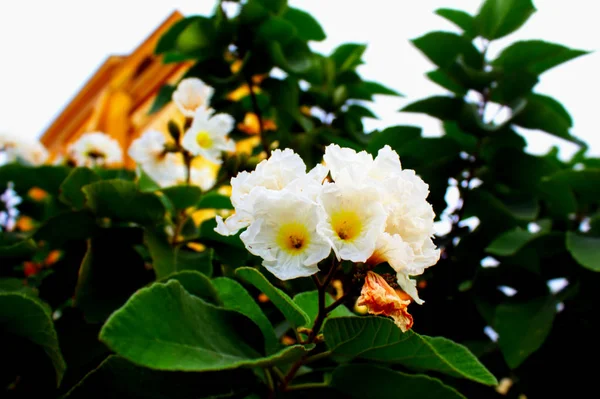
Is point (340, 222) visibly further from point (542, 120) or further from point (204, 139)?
point (542, 120)

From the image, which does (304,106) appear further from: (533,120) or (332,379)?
(332,379)

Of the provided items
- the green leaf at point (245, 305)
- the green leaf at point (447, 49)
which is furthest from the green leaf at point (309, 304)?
the green leaf at point (447, 49)

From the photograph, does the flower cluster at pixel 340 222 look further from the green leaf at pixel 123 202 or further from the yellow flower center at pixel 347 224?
the green leaf at pixel 123 202

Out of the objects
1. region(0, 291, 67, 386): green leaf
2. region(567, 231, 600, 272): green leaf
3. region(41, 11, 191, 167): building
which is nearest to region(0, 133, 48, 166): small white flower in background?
region(0, 291, 67, 386): green leaf

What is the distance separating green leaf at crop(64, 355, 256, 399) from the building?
13.5 ft

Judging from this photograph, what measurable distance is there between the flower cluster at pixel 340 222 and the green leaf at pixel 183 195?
0.52 metres

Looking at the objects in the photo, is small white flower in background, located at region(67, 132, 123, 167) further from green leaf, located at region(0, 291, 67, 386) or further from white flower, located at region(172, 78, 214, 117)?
green leaf, located at region(0, 291, 67, 386)

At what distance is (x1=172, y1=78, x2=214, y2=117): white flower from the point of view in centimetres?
129

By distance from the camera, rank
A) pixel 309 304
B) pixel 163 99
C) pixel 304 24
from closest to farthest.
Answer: pixel 309 304
pixel 304 24
pixel 163 99

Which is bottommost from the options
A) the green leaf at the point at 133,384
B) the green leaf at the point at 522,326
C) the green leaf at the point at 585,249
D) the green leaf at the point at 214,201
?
the green leaf at the point at 522,326

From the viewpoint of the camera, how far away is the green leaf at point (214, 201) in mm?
1270

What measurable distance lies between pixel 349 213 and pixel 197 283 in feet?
1.06

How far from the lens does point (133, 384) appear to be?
29.1 inches

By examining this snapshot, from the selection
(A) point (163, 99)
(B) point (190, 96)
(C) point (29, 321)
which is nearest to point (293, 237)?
(C) point (29, 321)
